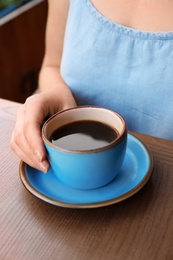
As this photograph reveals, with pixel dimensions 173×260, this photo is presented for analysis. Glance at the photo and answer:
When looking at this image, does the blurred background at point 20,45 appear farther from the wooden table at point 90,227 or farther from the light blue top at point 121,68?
the wooden table at point 90,227

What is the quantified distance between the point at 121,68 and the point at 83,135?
0.79ft

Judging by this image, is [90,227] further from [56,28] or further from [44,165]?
[56,28]

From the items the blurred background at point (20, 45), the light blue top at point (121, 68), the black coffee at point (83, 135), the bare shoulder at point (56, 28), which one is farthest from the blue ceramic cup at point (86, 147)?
the blurred background at point (20, 45)

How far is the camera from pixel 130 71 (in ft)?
2.30

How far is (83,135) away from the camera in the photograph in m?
0.52

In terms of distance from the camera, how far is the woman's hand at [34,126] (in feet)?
1.63

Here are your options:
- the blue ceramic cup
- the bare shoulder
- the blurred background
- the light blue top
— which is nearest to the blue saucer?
the blue ceramic cup

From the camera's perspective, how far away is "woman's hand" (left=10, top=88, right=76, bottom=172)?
0.50m

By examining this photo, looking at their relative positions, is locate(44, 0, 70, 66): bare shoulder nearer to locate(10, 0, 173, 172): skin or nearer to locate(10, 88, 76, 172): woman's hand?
locate(10, 0, 173, 172): skin

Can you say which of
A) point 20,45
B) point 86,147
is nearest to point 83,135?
point 86,147

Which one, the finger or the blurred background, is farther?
the blurred background

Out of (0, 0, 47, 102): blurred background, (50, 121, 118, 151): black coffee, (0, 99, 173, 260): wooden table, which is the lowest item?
(0, 0, 47, 102): blurred background

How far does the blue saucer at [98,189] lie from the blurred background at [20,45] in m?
1.20

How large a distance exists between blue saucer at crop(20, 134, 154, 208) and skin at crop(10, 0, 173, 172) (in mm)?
21
